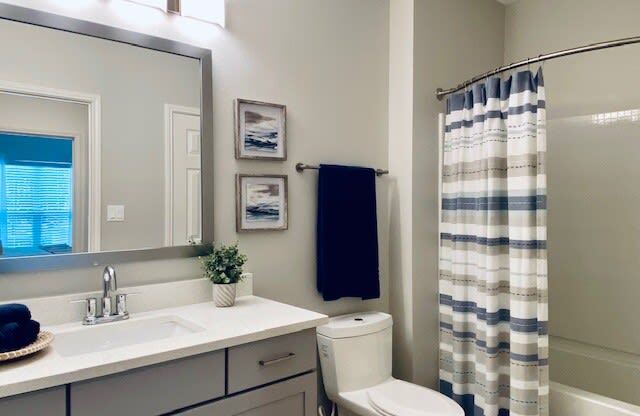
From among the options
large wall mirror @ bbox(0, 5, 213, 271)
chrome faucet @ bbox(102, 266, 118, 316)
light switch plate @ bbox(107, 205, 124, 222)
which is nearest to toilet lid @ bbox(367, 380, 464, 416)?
large wall mirror @ bbox(0, 5, 213, 271)

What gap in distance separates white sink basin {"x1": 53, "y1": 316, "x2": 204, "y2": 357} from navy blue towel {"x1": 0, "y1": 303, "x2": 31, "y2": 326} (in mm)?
206

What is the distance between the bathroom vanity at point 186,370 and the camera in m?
→ 1.06

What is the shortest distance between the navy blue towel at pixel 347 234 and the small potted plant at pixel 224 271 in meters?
0.51

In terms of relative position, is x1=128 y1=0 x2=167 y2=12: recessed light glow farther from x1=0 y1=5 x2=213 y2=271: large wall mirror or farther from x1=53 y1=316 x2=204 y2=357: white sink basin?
x1=53 y1=316 x2=204 y2=357: white sink basin

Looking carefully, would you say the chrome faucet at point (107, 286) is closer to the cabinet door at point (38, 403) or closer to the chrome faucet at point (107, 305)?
the chrome faucet at point (107, 305)

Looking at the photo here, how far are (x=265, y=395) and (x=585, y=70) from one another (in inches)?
101

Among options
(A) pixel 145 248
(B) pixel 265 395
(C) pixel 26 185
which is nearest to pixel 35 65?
(C) pixel 26 185

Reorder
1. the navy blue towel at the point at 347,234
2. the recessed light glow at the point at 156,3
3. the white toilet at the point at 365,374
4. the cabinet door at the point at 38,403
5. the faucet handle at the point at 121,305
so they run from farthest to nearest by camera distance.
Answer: the navy blue towel at the point at 347,234
the white toilet at the point at 365,374
the recessed light glow at the point at 156,3
the faucet handle at the point at 121,305
the cabinet door at the point at 38,403

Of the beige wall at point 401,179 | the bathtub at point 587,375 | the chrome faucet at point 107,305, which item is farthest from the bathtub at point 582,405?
the chrome faucet at point 107,305

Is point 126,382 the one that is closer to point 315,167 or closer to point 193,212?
point 193,212

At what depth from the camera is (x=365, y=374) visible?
2094mm

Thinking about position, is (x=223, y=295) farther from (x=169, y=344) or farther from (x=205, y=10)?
(x=205, y=10)

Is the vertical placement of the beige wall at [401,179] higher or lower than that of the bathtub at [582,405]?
higher

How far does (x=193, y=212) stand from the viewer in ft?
5.99
